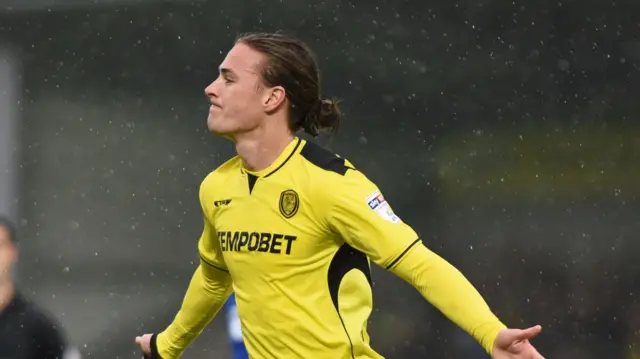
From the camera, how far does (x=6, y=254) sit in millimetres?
3592

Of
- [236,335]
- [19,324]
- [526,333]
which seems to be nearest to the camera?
[526,333]

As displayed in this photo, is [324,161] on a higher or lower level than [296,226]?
higher

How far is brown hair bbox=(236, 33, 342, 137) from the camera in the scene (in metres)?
1.94

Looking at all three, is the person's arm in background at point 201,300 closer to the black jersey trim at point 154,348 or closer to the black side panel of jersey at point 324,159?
the black jersey trim at point 154,348

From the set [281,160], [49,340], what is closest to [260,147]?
[281,160]

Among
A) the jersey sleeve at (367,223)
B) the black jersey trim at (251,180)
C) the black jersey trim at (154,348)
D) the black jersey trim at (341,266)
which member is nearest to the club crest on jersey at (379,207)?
the jersey sleeve at (367,223)

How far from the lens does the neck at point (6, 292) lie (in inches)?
134

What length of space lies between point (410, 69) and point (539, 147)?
514 mm

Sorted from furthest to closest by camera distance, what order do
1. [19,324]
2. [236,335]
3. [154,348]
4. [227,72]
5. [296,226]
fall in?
[19,324]
[236,335]
[154,348]
[227,72]
[296,226]

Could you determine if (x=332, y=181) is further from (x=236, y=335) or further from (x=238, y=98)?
(x=236, y=335)

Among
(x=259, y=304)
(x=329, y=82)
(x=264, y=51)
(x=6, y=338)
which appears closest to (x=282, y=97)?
(x=264, y=51)

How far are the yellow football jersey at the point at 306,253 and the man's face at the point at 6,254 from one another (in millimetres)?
1907

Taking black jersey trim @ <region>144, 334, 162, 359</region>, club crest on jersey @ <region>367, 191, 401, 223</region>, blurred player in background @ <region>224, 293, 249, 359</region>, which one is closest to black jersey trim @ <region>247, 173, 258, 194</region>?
club crest on jersey @ <region>367, 191, 401, 223</region>

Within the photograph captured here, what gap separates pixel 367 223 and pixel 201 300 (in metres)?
0.56
